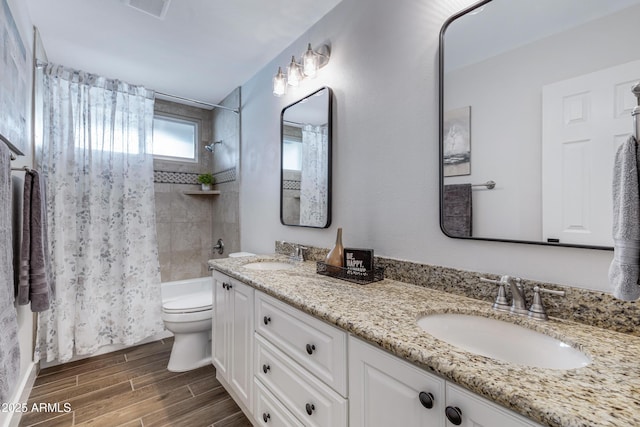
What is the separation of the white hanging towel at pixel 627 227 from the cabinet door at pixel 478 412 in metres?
0.33

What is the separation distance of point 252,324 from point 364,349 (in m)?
0.75

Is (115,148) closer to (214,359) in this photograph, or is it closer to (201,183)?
(201,183)

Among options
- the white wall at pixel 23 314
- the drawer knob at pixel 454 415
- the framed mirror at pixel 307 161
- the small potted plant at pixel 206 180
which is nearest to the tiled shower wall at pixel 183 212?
the small potted plant at pixel 206 180

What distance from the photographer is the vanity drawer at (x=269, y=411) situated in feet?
3.84

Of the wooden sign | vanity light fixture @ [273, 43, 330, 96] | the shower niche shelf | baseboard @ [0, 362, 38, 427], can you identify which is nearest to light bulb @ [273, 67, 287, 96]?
vanity light fixture @ [273, 43, 330, 96]

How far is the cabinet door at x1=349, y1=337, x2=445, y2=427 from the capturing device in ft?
2.22

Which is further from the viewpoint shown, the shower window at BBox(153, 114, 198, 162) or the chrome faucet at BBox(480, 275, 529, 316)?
the shower window at BBox(153, 114, 198, 162)

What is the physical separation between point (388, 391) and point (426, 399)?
0.13 metres

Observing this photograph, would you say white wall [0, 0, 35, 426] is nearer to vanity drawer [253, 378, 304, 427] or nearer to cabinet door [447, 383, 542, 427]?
vanity drawer [253, 378, 304, 427]

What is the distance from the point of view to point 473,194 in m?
1.13

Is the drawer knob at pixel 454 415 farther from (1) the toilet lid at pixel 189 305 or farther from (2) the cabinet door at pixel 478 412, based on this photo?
(1) the toilet lid at pixel 189 305

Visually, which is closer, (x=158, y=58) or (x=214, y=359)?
(x=214, y=359)

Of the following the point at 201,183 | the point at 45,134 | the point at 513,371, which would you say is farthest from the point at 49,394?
the point at 513,371

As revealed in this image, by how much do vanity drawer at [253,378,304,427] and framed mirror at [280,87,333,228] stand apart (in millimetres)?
921
